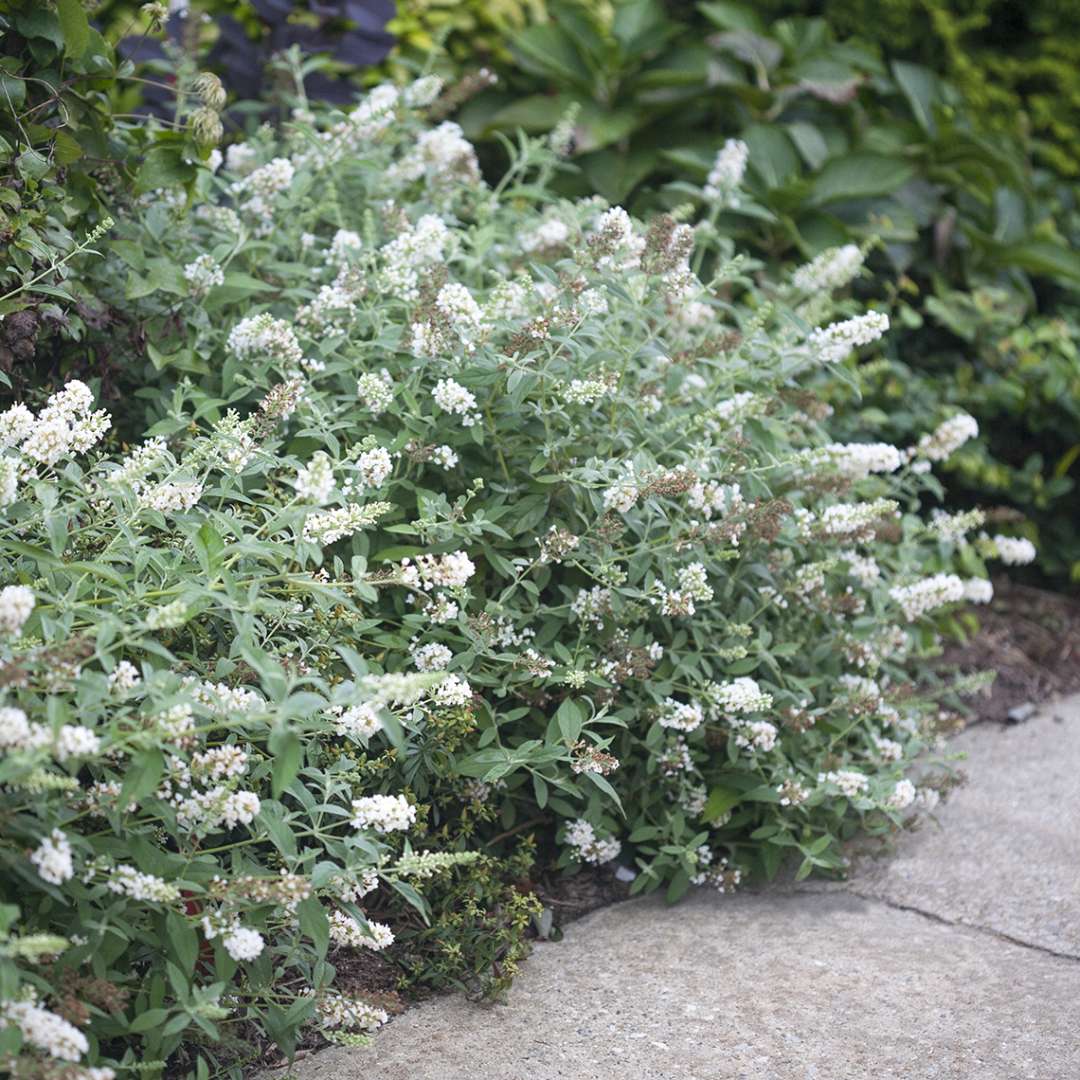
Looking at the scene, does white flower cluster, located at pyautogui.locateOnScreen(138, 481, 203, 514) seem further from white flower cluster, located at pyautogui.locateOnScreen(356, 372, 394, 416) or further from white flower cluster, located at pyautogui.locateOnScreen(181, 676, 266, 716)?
white flower cluster, located at pyautogui.locateOnScreen(356, 372, 394, 416)

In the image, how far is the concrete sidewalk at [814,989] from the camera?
7.13 ft

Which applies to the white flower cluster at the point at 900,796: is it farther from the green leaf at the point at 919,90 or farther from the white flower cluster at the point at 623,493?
the green leaf at the point at 919,90

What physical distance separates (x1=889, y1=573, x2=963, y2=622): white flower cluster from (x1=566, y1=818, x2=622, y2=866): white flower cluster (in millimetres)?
819

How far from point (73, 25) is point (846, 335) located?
63.8 inches

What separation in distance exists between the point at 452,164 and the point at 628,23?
1.86m

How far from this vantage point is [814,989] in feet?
7.95

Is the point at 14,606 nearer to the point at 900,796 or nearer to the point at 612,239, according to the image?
the point at 612,239

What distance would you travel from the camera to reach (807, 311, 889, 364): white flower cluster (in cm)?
263

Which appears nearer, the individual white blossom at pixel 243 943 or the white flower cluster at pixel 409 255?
the individual white blossom at pixel 243 943

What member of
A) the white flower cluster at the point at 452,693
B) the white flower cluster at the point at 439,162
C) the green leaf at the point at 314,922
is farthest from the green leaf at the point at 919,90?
the green leaf at the point at 314,922

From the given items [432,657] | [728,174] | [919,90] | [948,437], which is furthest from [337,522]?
[919,90]

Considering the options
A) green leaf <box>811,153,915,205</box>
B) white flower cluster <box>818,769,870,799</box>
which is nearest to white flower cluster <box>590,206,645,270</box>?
white flower cluster <box>818,769,870,799</box>

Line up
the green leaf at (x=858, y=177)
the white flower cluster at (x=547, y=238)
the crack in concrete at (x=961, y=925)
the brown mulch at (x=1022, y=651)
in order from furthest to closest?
the green leaf at (x=858, y=177) < the brown mulch at (x=1022, y=651) < the white flower cluster at (x=547, y=238) < the crack in concrete at (x=961, y=925)

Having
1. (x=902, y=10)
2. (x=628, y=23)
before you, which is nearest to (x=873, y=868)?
(x=628, y=23)
